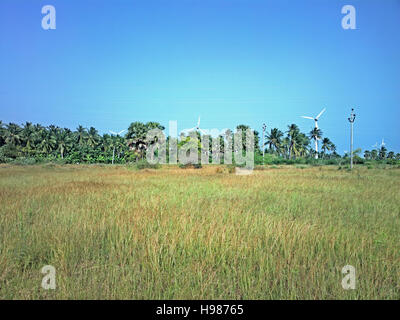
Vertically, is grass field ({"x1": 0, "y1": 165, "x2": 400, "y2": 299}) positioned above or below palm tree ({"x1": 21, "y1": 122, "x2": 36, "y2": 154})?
below

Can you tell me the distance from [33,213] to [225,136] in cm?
5585

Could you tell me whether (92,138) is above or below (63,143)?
above

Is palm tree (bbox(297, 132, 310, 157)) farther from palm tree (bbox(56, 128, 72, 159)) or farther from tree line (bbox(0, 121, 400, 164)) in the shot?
palm tree (bbox(56, 128, 72, 159))

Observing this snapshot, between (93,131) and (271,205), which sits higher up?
(93,131)

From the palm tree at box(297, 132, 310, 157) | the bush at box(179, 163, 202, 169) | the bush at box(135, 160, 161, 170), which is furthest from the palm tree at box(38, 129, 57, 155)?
the palm tree at box(297, 132, 310, 157)

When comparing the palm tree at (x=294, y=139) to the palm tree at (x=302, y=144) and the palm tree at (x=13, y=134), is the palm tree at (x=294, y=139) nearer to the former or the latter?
the palm tree at (x=302, y=144)

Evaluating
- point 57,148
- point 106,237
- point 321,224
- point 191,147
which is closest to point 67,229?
point 106,237

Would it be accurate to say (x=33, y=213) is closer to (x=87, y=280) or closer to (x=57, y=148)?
(x=87, y=280)

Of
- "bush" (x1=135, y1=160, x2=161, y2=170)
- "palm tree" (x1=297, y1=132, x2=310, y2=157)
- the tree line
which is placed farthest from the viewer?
"palm tree" (x1=297, y1=132, x2=310, y2=157)

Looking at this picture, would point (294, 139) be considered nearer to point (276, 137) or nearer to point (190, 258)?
point (276, 137)

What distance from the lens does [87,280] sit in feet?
10.8

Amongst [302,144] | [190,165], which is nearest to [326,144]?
[302,144]

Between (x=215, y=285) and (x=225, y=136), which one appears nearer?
(x=215, y=285)
